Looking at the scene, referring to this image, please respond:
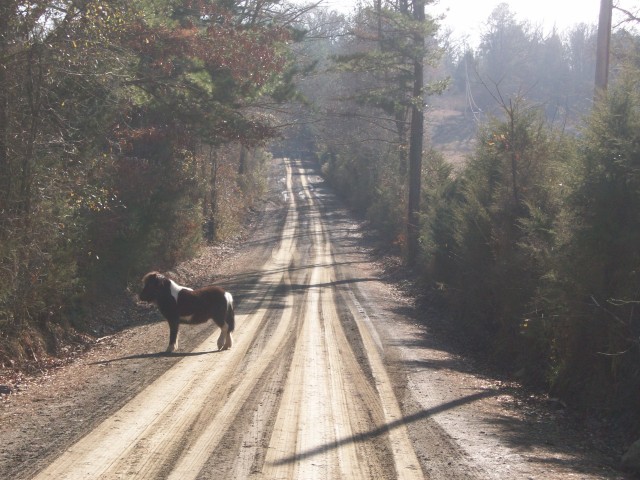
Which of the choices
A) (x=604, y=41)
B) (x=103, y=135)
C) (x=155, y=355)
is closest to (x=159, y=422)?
(x=155, y=355)

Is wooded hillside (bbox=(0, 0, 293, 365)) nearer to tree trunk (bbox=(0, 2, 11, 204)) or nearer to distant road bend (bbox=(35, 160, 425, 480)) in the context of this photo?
tree trunk (bbox=(0, 2, 11, 204))

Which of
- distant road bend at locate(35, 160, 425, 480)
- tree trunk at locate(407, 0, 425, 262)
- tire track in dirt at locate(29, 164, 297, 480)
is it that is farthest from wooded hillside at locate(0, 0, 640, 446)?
tire track in dirt at locate(29, 164, 297, 480)

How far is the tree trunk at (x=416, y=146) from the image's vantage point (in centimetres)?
2744

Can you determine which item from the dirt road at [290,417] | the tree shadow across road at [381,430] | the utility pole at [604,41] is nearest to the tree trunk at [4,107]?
the dirt road at [290,417]

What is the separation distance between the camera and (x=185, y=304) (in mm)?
13023

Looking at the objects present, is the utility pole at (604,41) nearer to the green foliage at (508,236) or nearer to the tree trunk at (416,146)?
the green foliage at (508,236)

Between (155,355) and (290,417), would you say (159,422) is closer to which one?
(290,417)

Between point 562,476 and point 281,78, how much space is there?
21.1 meters

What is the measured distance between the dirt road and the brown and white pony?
1.37ft

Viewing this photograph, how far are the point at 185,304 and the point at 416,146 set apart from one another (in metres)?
17.5

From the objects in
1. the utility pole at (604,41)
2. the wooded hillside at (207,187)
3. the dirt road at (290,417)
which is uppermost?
the utility pole at (604,41)

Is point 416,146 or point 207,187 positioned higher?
point 416,146

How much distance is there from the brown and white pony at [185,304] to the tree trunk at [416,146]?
15.3m

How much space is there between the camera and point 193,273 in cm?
2594
